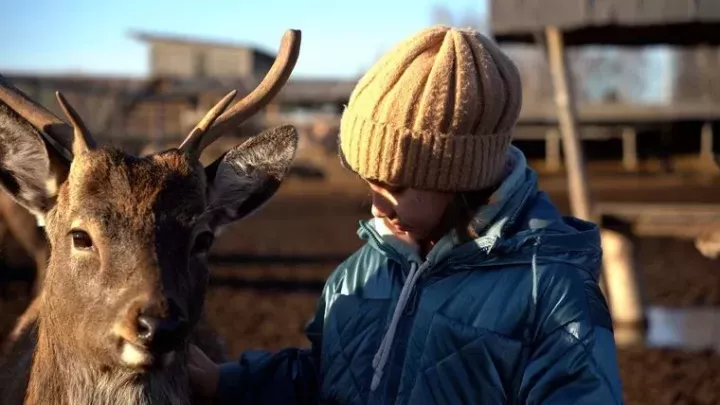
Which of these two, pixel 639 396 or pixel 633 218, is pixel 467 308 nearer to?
pixel 639 396

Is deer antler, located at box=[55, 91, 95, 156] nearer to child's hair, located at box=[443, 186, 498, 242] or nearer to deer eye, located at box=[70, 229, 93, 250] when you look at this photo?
deer eye, located at box=[70, 229, 93, 250]

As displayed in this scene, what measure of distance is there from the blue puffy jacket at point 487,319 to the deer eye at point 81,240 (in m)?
0.98

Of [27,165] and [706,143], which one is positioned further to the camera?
[706,143]

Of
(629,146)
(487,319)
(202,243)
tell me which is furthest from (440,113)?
(629,146)

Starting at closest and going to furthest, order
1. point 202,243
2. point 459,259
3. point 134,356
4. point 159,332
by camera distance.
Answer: point 159,332 → point 134,356 → point 459,259 → point 202,243

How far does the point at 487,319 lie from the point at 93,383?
1.44m

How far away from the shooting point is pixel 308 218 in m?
22.5

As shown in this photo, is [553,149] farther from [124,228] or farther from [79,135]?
[124,228]

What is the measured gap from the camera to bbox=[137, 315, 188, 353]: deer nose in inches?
128

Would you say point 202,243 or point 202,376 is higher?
point 202,243

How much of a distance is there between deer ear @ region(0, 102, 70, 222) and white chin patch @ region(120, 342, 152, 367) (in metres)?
0.91

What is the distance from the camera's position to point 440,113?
3.61 metres

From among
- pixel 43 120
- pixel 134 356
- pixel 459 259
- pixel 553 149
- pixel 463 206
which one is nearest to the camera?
pixel 134 356

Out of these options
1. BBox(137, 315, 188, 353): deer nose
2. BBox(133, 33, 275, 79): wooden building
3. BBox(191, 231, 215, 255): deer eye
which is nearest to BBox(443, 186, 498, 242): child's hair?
BBox(191, 231, 215, 255): deer eye
